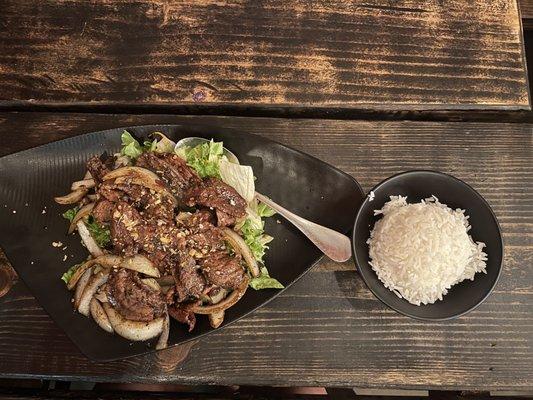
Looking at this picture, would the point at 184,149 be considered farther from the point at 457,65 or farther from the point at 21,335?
the point at 457,65

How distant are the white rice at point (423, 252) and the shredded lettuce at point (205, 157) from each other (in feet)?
2.67

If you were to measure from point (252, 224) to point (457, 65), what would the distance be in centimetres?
137

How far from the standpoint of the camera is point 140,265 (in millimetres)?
2234

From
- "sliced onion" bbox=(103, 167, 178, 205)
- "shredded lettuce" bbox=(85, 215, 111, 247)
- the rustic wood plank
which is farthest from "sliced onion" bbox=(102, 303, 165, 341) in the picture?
the rustic wood plank

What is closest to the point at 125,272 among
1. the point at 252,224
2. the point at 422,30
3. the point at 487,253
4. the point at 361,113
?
the point at 252,224

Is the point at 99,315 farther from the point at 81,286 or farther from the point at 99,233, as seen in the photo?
the point at 99,233

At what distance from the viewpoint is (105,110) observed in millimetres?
2652

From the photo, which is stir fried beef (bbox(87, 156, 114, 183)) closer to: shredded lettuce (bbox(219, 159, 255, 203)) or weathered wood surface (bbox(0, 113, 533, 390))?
shredded lettuce (bbox(219, 159, 255, 203))

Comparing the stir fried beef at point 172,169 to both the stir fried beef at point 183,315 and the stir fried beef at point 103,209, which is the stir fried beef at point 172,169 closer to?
the stir fried beef at point 103,209

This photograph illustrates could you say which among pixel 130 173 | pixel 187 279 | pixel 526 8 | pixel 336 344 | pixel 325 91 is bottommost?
pixel 336 344

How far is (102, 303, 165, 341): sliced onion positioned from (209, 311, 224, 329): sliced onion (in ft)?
0.70

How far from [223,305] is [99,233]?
69cm

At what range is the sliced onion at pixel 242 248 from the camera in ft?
7.50

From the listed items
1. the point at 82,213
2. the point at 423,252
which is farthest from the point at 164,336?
the point at 423,252
